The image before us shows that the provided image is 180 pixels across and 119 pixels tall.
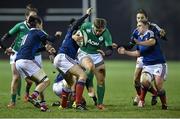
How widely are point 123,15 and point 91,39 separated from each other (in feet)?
84.2

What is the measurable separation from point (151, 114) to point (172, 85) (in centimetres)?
946

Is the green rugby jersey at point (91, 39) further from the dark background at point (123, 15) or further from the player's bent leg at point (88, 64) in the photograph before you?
the dark background at point (123, 15)

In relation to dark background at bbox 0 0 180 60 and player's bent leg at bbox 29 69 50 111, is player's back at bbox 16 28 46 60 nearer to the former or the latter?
player's bent leg at bbox 29 69 50 111

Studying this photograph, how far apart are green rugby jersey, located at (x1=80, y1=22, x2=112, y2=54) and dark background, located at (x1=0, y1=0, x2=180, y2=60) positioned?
16.5 m

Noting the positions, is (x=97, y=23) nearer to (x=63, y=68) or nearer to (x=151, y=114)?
(x=63, y=68)

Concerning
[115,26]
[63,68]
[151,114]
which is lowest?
[151,114]

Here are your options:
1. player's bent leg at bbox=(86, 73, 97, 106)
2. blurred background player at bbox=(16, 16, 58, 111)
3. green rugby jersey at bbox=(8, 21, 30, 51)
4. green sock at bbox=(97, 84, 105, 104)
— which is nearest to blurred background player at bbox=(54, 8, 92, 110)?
blurred background player at bbox=(16, 16, 58, 111)

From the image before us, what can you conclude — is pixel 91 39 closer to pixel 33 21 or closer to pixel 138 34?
pixel 138 34

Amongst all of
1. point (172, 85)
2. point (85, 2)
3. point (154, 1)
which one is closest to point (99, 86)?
point (172, 85)

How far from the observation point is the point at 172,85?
23.3m

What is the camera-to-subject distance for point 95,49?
15.6 meters

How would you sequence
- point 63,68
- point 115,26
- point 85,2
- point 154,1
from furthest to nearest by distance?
point 154,1, point 115,26, point 85,2, point 63,68

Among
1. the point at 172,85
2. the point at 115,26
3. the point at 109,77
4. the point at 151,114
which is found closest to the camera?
the point at 151,114

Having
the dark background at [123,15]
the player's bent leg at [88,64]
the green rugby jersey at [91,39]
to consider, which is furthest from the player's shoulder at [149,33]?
the dark background at [123,15]
